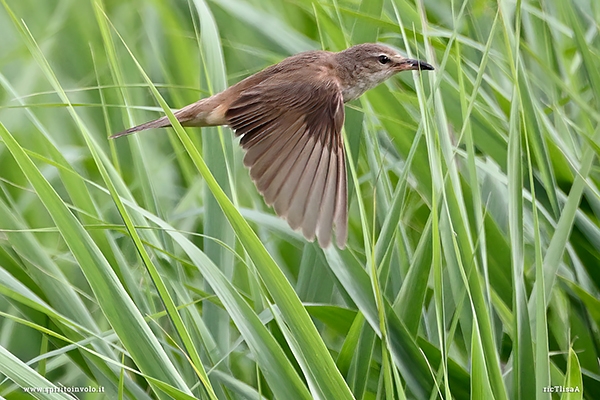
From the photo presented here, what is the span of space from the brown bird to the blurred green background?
55 millimetres

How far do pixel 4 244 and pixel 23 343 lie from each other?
244 millimetres

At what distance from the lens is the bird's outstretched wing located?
92cm

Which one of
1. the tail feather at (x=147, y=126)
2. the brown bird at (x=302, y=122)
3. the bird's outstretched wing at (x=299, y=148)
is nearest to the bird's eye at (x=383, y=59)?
the brown bird at (x=302, y=122)

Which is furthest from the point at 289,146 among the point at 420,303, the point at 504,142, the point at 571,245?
the point at 571,245

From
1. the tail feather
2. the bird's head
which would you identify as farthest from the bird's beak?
the tail feather

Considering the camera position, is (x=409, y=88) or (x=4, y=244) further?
(x=409, y=88)

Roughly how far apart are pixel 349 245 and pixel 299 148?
317mm

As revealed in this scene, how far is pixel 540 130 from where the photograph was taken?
3.71 ft

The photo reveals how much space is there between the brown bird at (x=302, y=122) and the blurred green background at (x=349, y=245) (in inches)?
2.2

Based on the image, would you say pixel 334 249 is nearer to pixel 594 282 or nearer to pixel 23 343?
pixel 594 282

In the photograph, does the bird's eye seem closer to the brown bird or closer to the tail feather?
the brown bird

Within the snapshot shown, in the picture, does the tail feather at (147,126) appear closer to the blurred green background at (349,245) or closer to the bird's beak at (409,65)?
the blurred green background at (349,245)

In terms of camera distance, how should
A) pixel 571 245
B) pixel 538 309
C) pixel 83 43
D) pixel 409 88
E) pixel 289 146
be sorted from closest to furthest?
pixel 538 309
pixel 289 146
pixel 571 245
pixel 409 88
pixel 83 43

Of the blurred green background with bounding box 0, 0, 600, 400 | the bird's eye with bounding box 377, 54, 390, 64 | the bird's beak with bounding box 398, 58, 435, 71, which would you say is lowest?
the blurred green background with bounding box 0, 0, 600, 400
